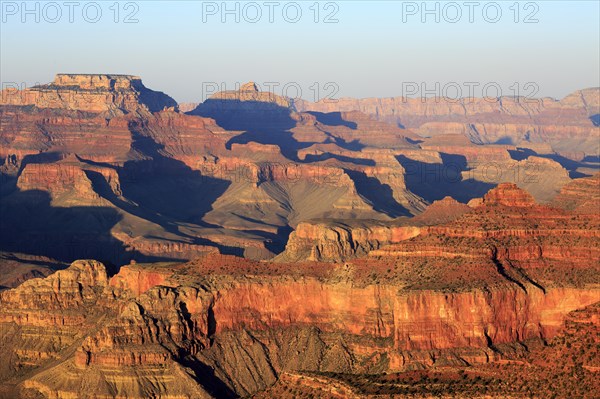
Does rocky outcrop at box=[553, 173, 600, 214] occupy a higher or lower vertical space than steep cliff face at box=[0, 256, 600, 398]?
higher

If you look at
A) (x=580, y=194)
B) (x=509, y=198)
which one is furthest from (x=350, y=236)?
(x=509, y=198)

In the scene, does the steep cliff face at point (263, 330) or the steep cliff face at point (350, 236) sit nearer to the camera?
the steep cliff face at point (263, 330)

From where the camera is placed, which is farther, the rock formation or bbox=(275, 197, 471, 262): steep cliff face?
bbox=(275, 197, 471, 262): steep cliff face

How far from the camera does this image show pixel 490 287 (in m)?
103

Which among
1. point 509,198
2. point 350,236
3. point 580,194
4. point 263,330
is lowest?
point 263,330

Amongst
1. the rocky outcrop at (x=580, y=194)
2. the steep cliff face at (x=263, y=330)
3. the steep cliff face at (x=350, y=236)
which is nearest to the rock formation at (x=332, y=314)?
the steep cliff face at (x=263, y=330)

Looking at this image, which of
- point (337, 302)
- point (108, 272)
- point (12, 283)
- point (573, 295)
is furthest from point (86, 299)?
point (12, 283)

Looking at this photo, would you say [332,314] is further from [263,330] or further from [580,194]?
[580,194]

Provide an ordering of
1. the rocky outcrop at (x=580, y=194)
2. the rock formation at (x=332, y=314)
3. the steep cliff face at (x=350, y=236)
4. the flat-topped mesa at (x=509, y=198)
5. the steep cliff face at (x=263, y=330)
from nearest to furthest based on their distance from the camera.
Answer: the steep cliff face at (x=263, y=330)
the rock formation at (x=332, y=314)
the flat-topped mesa at (x=509, y=198)
the rocky outcrop at (x=580, y=194)
the steep cliff face at (x=350, y=236)

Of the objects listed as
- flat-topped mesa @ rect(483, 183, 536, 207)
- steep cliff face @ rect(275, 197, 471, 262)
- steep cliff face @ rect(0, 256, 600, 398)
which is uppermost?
flat-topped mesa @ rect(483, 183, 536, 207)

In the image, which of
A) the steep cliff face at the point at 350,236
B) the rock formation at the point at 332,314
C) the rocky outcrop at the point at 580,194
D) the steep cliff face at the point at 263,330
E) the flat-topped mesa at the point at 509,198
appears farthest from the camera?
the steep cliff face at the point at 350,236

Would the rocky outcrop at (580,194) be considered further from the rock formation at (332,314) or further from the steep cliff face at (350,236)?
the rock formation at (332,314)

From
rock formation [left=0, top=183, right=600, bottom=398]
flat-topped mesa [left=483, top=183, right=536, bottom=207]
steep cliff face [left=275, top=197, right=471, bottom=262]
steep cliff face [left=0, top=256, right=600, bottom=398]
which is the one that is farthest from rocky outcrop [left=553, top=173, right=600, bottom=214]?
steep cliff face [left=0, top=256, right=600, bottom=398]

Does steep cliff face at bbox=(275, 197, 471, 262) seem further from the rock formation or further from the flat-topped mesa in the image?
the rock formation
